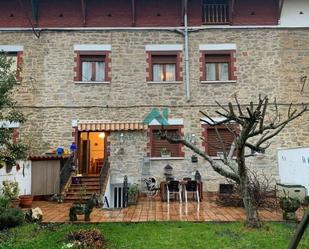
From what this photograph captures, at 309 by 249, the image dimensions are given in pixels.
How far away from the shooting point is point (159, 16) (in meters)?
16.9

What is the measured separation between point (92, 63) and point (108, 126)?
10.7ft

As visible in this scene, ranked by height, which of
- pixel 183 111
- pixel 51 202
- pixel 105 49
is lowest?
pixel 51 202

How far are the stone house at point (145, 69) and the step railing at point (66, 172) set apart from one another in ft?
4.35

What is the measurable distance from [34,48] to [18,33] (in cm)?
103

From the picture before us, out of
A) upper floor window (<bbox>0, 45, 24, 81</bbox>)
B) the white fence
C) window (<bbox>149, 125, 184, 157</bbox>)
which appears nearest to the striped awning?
window (<bbox>149, 125, 184, 157</bbox>)

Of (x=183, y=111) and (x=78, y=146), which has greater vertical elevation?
(x=183, y=111)

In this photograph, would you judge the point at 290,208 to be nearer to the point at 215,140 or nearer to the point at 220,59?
the point at 215,140

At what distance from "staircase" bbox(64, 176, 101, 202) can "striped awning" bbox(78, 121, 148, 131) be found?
2189mm

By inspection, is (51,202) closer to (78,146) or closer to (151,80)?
(78,146)

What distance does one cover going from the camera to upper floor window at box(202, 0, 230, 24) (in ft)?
55.6

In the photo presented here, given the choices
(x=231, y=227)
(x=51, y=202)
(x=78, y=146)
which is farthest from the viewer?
(x=78, y=146)

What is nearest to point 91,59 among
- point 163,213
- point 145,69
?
point 145,69

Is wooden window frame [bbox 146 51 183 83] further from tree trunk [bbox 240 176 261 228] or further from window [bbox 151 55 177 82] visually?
tree trunk [bbox 240 176 261 228]

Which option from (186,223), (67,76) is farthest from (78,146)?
(186,223)
